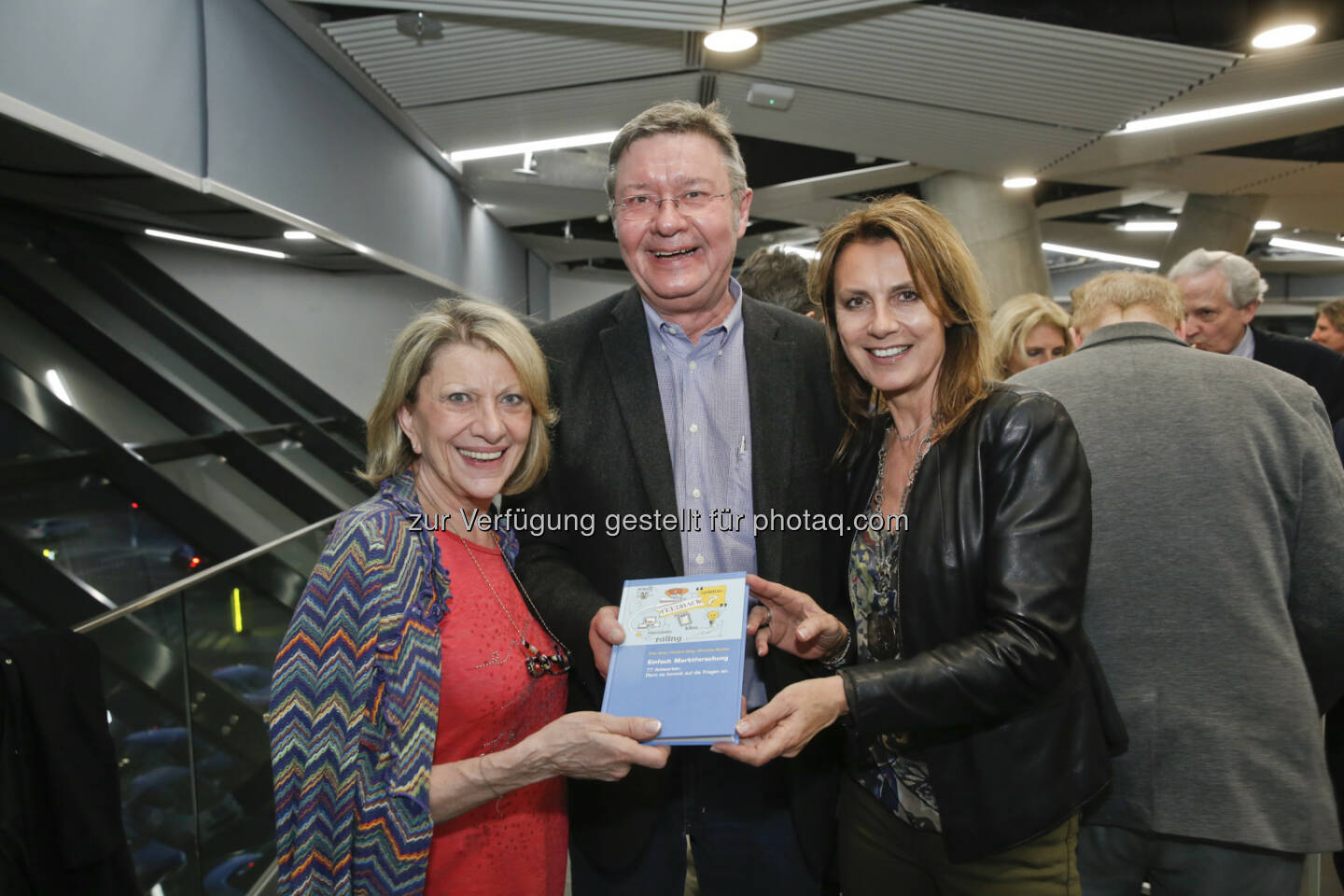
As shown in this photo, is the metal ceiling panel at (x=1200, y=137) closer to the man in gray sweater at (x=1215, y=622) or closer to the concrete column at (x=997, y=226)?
the concrete column at (x=997, y=226)

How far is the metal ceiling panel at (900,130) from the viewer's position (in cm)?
628

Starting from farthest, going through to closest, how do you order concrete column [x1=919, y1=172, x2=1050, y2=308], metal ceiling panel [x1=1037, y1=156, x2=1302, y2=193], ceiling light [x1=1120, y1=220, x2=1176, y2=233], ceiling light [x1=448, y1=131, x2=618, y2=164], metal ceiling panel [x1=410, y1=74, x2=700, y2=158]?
ceiling light [x1=1120, y1=220, x2=1176, y2=233], concrete column [x1=919, y1=172, x2=1050, y2=308], metal ceiling panel [x1=1037, y1=156, x2=1302, y2=193], ceiling light [x1=448, y1=131, x2=618, y2=164], metal ceiling panel [x1=410, y1=74, x2=700, y2=158]

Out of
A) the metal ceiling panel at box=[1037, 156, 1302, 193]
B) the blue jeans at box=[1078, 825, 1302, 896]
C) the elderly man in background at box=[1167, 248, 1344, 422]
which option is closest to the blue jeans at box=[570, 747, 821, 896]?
the blue jeans at box=[1078, 825, 1302, 896]

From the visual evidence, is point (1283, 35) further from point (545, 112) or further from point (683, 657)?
point (683, 657)

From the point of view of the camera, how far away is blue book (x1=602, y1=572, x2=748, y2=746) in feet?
4.83

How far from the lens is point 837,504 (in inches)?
81.3

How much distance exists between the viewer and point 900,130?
6.88 meters

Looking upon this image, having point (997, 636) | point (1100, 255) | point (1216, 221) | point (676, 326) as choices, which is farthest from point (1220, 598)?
point (1100, 255)

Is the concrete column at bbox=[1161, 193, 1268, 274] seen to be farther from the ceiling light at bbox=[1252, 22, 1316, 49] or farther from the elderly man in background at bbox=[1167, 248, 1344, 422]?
the elderly man in background at bbox=[1167, 248, 1344, 422]

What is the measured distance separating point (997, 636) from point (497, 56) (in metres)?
4.76

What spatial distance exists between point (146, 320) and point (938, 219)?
17.5 ft

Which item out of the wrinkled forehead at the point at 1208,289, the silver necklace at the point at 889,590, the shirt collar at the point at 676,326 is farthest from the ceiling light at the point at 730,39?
the silver necklace at the point at 889,590

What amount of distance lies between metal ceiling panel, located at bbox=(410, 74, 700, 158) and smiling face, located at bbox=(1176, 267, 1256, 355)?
11.0 ft

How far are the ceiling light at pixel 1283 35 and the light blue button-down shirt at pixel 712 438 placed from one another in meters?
4.69
